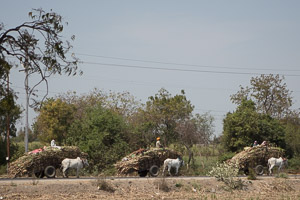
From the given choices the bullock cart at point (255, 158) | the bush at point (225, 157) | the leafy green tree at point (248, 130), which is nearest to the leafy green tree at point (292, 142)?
the leafy green tree at point (248, 130)

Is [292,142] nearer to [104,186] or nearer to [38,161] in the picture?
[104,186]

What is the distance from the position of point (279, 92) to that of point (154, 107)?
Answer: 15.8 metres

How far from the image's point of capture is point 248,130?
41094 mm

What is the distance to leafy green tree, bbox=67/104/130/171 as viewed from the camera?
3638cm

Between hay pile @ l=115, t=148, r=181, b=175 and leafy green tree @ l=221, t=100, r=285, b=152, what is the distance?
13.7 meters

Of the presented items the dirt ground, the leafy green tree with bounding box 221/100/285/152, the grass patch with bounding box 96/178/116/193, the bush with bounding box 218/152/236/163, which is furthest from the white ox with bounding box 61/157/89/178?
the leafy green tree with bounding box 221/100/285/152

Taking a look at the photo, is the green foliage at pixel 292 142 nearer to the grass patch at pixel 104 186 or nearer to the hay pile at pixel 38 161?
the hay pile at pixel 38 161

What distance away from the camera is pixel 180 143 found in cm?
4244

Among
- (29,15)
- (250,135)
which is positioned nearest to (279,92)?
(250,135)

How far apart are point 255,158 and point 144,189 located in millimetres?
10333

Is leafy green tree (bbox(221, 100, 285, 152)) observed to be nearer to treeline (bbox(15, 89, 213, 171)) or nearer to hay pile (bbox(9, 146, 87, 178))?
treeline (bbox(15, 89, 213, 171))

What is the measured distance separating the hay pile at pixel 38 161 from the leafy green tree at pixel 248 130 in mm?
18479

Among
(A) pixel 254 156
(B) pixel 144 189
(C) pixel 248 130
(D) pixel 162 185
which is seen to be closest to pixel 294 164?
(C) pixel 248 130

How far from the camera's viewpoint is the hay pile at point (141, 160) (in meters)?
28.0
